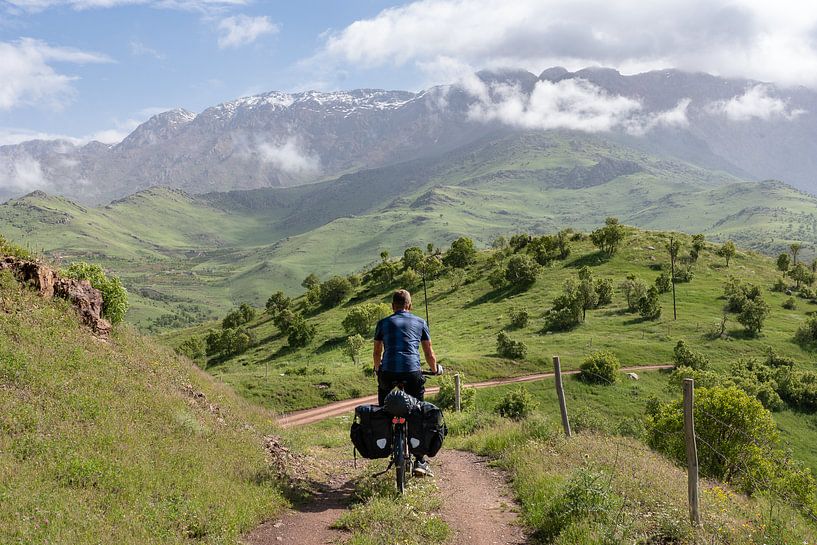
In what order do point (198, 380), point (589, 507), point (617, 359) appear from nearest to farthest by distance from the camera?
point (589, 507) → point (198, 380) → point (617, 359)

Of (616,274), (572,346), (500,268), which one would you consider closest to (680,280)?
(616,274)

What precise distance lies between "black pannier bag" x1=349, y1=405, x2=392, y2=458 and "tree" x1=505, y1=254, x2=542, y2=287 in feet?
322

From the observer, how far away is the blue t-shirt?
11.4m

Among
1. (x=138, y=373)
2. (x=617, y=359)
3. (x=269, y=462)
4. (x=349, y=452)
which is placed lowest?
(x=617, y=359)

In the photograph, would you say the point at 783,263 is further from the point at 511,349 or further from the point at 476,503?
the point at 476,503

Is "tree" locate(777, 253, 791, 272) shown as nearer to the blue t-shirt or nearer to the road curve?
the road curve

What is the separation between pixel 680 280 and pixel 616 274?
461 inches

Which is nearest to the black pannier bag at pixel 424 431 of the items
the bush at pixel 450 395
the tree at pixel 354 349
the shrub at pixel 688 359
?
the bush at pixel 450 395

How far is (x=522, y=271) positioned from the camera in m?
107

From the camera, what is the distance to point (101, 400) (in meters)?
11.6

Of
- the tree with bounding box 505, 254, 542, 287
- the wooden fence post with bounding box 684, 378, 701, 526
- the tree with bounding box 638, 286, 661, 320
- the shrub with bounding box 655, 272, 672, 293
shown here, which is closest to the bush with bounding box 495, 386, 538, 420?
the wooden fence post with bounding box 684, 378, 701, 526

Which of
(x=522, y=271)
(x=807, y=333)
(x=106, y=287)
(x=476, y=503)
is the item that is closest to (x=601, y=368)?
(x=807, y=333)

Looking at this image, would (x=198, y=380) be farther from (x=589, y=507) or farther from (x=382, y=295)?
(x=382, y=295)

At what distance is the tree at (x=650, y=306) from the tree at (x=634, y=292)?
3.15 metres
